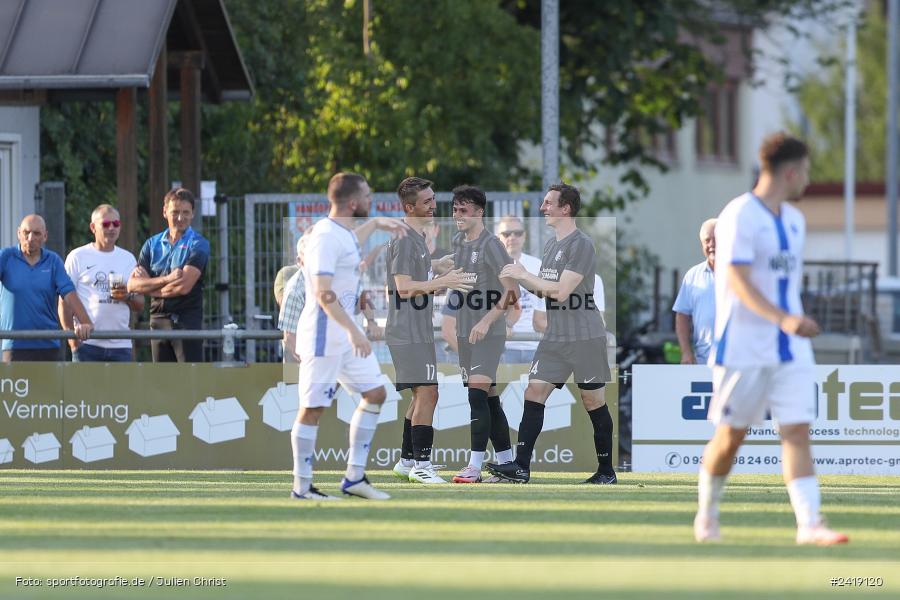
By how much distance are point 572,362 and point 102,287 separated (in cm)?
479

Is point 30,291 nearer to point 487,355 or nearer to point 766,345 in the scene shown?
point 487,355

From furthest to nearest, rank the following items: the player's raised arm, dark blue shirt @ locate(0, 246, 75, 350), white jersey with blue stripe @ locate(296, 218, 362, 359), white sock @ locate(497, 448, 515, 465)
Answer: dark blue shirt @ locate(0, 246, 75, 350)
white sock @ locate(497, 448, 515, 465)
the player's raised arm
white jersey with blue stripe @ locate(296, 218, 362, 359)

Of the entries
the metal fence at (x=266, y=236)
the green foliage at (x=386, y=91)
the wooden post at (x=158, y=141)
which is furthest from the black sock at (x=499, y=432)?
the green foliage at (x=386, y=91)

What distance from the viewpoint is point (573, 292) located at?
12750mm

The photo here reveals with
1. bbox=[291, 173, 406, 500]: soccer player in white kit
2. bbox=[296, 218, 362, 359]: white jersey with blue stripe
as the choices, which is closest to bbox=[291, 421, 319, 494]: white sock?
bbox=[291, 173, 406, 500]: soccer player in white kit

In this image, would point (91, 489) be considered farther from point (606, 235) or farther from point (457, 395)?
point (606, 235)

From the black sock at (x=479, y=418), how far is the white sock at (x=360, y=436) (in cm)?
182

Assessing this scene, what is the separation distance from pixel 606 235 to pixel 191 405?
11628 millimetres

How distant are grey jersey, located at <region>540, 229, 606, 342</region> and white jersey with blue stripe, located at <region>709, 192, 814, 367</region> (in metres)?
3.69

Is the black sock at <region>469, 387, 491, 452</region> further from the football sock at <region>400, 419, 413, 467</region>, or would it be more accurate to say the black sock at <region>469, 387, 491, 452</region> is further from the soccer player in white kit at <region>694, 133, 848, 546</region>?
the soccer player in white kit at <region>694, 133, 848, 546</region>

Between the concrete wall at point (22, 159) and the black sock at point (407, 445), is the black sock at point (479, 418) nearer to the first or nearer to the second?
the black sock at point (407, 445)

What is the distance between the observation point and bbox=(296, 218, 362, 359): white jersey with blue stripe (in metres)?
10.6

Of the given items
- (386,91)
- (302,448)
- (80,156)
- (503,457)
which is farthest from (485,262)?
(386,91)

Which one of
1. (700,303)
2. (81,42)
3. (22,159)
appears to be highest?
(81,42)
